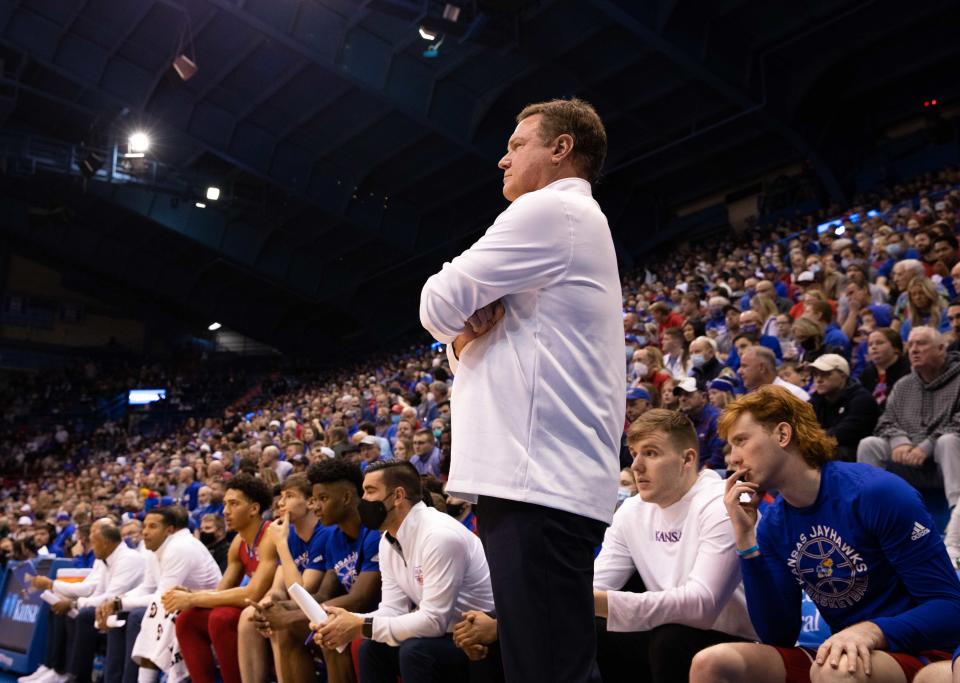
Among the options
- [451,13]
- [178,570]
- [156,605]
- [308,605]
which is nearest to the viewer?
[308,605]

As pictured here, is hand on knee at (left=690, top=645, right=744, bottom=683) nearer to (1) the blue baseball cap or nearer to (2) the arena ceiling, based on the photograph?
(1) the blue baseball cap

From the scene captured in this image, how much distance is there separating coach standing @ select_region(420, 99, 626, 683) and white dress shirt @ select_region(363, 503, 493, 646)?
1902 mm

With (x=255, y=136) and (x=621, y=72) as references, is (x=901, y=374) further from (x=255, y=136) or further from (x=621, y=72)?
(x=255, y=136)

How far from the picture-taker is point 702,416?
585cm

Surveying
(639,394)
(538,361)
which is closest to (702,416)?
(639,394)

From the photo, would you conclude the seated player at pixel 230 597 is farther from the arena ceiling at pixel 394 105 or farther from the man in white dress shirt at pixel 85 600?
the arena ceiling at pixel 394 105

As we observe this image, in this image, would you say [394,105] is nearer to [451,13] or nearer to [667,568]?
[451,13]

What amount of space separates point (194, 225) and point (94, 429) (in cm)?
872

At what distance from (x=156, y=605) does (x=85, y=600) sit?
1485 millimetres

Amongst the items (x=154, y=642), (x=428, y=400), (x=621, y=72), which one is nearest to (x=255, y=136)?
(x=621, y=72)

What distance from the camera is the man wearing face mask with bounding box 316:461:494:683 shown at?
3.55 m

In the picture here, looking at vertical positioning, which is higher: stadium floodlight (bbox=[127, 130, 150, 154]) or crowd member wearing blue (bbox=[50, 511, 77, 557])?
stadium floodlight (bbox=[127, 130, 150, 154])

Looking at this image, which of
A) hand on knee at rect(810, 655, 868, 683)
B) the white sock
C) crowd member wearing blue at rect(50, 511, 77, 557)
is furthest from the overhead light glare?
hand on knee at rect(810, 655, 868, 683)

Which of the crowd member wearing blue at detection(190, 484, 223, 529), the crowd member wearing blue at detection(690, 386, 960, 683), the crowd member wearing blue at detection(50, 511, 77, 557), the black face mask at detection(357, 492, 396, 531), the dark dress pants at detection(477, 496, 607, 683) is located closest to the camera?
the dark dress pants at detection(477, 496, 607, 683)
